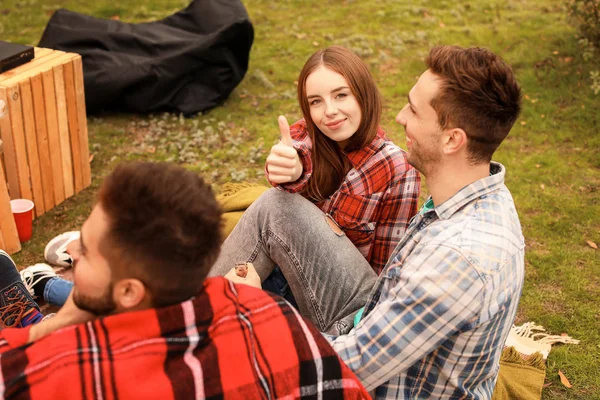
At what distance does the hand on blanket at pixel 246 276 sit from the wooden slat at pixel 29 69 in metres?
2.22

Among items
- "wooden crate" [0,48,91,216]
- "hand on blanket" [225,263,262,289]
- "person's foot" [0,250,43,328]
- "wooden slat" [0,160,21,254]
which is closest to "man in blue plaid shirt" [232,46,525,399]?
"hand on blanket" [225,263,262,289]

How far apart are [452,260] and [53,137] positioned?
→ 3358 mm

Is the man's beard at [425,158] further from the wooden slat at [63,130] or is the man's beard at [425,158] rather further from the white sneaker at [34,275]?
the wooden slat at [63,130]

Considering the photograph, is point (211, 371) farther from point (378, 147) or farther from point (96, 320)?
point (378, 147)

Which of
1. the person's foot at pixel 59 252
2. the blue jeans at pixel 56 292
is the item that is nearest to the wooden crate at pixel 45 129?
the person's foot at pixel 59 252

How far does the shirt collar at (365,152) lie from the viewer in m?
3.19

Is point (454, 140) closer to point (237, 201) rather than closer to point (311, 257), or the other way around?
point (311, 257)

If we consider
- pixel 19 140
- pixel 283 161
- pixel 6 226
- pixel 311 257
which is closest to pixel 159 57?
pixel 19 140

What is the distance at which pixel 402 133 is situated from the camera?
5738mm

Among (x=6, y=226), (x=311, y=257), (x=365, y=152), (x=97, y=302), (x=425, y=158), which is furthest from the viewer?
(x=6, y=226)

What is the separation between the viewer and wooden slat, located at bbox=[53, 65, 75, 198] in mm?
4342

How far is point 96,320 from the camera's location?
1776 mm

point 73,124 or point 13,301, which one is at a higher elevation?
point 73,124

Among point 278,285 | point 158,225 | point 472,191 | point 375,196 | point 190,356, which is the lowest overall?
point 278,285
